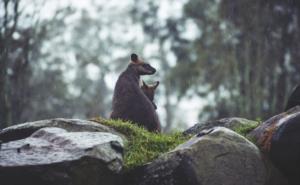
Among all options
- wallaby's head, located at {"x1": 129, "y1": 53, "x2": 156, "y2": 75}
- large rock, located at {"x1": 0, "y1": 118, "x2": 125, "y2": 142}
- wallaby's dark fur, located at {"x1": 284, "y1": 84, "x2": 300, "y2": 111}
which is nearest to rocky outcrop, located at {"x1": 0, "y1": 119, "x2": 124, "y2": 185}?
large rock, located at {"x1": 0, "y1": 118, "x2": 125, "y2": 142}

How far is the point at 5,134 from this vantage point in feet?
27.3

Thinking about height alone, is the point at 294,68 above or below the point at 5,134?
below

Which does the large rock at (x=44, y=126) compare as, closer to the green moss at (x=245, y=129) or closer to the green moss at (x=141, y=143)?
the green moss at (x=141, y=143)

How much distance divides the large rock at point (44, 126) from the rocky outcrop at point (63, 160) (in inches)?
28.7

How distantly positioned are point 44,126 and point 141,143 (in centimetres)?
137

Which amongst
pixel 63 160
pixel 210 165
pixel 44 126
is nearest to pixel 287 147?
pixel 210 165

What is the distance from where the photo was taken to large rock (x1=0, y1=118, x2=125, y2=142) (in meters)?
8.27

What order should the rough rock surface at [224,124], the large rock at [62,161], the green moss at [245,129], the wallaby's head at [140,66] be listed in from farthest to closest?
the wallaby's head at [140,66], the rough rock surface at [224,124], the green moss at [245,129], the large rock at [62,161]

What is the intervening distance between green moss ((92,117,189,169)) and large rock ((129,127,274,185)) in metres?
0.39

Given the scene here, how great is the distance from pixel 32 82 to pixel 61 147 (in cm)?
2791

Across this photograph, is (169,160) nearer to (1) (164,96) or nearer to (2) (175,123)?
(1) (164,96)

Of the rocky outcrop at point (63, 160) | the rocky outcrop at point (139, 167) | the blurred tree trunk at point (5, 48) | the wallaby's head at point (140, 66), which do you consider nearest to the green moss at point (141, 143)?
the rocky outcrop at point (139, 167)

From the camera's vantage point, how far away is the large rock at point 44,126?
8.27 metres

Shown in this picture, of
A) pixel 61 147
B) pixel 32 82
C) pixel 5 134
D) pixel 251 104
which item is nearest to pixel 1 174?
pixel 61 147
